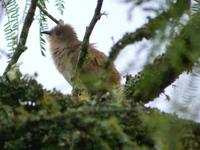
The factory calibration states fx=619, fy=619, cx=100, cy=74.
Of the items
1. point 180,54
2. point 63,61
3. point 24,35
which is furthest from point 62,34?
point 180,54

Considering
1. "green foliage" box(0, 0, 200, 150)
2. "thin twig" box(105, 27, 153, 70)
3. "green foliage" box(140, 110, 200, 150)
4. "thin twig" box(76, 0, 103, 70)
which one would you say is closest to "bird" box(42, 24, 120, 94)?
"thin twig" box(76, 0, 103, 70)

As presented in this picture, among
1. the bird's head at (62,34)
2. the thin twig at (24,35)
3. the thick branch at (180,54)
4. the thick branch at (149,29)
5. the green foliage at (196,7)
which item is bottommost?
the thick branch at (180,54)

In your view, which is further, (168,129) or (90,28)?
(90,28)

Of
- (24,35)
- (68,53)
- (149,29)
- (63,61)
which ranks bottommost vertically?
(149,29)

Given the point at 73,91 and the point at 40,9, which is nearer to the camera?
the point at 73,91

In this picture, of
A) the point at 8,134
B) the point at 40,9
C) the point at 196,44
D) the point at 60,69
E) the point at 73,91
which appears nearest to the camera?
the point at 196,44

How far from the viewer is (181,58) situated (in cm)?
144

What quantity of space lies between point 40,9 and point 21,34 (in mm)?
211

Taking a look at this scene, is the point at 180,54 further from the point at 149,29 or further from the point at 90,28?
the point at 90,28

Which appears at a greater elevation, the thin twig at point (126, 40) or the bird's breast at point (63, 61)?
the bird's breast at point (63, 61)

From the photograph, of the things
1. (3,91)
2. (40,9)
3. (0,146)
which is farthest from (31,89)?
(40,9)

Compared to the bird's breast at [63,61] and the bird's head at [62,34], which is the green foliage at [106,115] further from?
the bird's head at [62,34]

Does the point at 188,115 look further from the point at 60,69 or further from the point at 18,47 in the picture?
the point at 60,69

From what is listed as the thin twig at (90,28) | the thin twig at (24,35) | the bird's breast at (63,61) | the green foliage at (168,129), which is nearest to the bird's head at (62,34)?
the bird's breast at (63,61)
